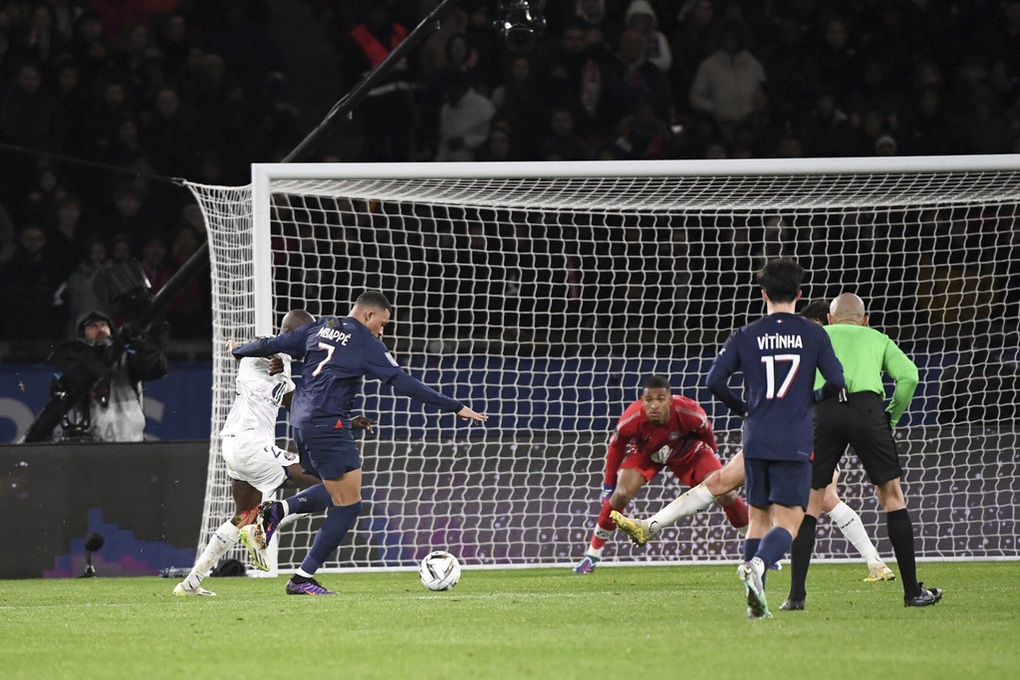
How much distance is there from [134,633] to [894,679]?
3411 mm

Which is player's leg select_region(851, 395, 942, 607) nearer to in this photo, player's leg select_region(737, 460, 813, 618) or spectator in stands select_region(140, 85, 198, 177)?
player's leg select_region(737, 460, 813, 618)

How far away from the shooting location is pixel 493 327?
40.5 feet

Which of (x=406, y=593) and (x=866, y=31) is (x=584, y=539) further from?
(x=866, y=31)

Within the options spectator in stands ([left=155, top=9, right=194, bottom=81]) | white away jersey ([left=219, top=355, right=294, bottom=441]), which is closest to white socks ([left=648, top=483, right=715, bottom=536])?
white away jersey ([left=219, top=355, right=294, bottom=441])

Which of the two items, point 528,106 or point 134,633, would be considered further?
point 528,106

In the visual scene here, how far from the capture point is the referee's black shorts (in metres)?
7.83

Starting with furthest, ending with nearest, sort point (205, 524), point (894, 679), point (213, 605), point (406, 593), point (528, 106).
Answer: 1. point (528, 106)
2. point (205, 524)
3. point (406, 593)
4. point (213, 605)
5. point (894, 679)

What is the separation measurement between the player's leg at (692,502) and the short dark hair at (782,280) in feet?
9.04

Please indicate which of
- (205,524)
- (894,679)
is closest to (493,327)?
(205,524)

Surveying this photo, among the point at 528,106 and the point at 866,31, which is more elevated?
the point at 866,31

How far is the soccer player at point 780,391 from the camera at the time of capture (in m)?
6.99

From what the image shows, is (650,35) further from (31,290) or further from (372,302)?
(372,302)

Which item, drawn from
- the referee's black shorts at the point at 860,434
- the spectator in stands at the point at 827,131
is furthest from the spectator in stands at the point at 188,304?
the referee's black shorts at the point at 860,434

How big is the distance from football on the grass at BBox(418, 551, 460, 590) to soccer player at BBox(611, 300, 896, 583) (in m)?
1.26
